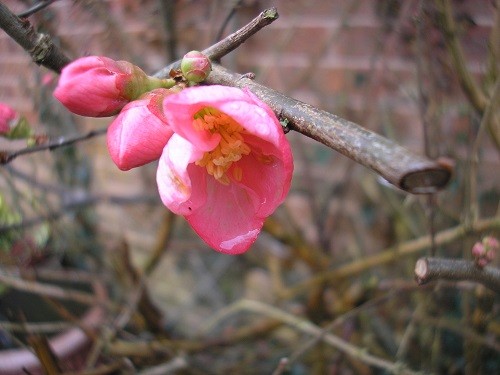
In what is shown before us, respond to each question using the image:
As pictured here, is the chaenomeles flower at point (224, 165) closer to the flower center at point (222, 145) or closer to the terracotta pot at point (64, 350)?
the flower center at point (222, 145)

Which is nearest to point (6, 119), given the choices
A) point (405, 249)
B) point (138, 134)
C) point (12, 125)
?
point (12, 125)

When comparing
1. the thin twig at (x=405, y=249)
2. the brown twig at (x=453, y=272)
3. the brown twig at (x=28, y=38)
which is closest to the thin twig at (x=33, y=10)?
the brown twig at (x=28, y=38)

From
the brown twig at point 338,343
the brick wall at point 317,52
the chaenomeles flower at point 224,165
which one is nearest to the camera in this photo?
the chaenomeles flower at point 224,165

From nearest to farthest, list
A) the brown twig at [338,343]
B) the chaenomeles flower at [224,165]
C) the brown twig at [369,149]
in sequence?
the brown twig at [369,149] → the chaenomeles flower at [224,165] → the brown twig at [338,343]

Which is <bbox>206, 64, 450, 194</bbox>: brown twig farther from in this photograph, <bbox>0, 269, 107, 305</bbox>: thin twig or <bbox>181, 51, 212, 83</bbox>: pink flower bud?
<bbox>0, 269, 107, 305</bbox>: thin twig

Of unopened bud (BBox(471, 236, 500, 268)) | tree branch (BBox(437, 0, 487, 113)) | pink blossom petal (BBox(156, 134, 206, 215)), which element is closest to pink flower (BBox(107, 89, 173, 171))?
pink blossom petal (BBox(156, 134, 206, 215))

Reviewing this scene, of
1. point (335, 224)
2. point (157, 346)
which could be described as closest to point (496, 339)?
point (335, 224)
